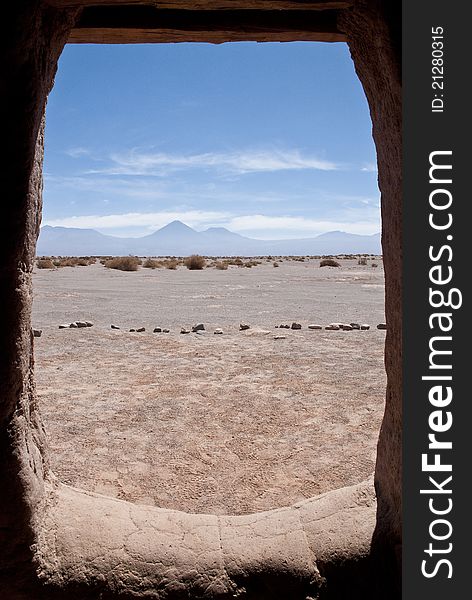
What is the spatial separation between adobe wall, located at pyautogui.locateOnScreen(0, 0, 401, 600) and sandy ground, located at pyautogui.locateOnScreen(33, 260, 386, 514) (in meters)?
1.21

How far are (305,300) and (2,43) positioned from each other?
13309mm

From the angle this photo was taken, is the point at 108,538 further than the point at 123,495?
No

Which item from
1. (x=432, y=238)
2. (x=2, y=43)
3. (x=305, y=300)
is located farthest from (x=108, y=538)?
(x=305, y=300)

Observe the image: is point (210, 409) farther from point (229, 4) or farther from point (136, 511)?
point (229, 4)

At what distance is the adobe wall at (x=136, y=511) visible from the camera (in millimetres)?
2201

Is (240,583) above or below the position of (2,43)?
below

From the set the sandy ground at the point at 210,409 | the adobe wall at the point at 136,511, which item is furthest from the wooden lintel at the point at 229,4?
the sandy ground at the point at 210,409

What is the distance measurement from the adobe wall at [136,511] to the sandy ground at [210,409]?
3.96 ft

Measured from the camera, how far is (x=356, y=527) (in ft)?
8.71

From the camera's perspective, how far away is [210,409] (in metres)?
5.71

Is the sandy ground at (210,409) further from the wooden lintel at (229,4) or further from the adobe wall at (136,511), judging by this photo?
the wooden lintel at (229,4)

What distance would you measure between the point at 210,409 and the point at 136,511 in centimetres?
287

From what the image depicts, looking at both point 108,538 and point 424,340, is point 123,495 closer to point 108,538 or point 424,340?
point 108,538

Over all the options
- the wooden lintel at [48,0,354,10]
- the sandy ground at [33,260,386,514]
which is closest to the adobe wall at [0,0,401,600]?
the wooden lintel at [48,0,354,10]
